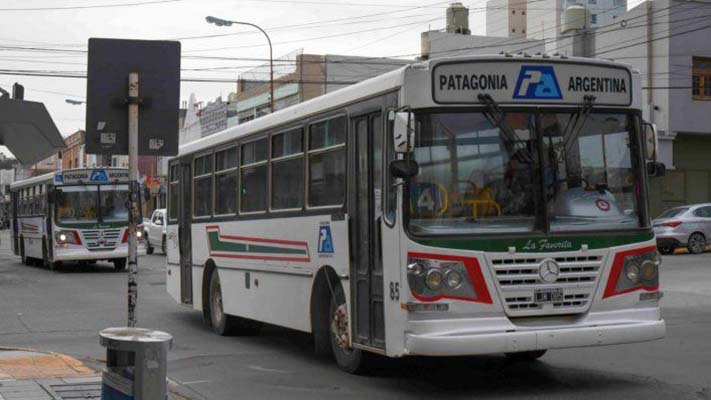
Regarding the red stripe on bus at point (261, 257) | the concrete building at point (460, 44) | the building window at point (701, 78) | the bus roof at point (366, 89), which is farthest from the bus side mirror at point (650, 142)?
the concrete building at point (460, 44)

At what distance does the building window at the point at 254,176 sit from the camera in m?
12.7

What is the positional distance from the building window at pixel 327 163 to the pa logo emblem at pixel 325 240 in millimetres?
260

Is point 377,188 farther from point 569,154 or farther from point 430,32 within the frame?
point 430,32

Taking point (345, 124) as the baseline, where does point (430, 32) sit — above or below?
above

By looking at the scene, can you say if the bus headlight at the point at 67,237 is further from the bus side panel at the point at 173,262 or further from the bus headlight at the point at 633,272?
the bus headlight at the point at 633,272

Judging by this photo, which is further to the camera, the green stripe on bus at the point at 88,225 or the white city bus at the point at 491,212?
the green stripe on bus at the point at 88,225

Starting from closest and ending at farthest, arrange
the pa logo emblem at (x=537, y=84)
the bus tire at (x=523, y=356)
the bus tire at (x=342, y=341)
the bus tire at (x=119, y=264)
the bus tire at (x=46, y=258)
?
1. the pa logo emblem at (x=537, y=84)
2. the bus tire at (x=342, y=341)
3. the bus tire at (x=523, y=356)
4. the bus tire at (x=46, y=258)
5. the bus tire at (x=119, y=264)

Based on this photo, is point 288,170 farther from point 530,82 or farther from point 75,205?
point 75,205

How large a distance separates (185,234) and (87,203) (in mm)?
14108

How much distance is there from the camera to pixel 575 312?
904 cm

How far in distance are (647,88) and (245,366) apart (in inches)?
1220

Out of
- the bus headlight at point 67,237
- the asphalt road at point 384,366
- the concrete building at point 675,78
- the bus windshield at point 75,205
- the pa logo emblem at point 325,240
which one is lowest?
the asphalt road at point 384,366

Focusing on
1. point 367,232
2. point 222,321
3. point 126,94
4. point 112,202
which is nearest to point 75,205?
point 112,202

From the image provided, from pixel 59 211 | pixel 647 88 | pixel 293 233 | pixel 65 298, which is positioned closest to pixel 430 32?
pixel 647 88
